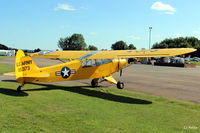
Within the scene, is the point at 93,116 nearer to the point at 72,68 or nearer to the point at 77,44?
the point at 72,68

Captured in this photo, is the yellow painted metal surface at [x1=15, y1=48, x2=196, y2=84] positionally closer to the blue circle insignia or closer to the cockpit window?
the blue circle insignia

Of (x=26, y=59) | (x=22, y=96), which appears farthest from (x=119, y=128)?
(x=26, y=59)

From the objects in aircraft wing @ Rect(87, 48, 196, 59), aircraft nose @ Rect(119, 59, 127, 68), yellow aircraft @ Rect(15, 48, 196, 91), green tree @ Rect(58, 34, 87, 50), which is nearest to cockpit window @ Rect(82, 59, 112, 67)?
yellow aircraft @ Rect(15, 48, 196, 91)

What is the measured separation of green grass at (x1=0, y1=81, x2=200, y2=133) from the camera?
5121 mm

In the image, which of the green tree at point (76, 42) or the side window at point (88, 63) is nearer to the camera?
the side window at point (88, 63)

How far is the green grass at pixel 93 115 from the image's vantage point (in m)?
5.12

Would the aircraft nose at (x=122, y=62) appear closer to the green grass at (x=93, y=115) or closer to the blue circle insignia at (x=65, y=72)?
the blue circle insignia at (x=65, y=72)

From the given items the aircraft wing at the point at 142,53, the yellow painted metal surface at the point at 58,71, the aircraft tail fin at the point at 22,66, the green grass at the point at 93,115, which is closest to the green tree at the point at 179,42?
the yellow painted metal surface at the point at 58,71

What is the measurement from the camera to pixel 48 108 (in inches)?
266

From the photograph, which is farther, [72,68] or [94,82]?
[94,82]

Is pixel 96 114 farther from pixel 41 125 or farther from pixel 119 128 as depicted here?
pixel 41 125

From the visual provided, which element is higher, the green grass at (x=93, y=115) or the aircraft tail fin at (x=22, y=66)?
the aircraft tail fin at (x=22, y=66)

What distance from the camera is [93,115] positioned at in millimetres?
6246

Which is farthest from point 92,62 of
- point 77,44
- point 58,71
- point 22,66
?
point 77,44
